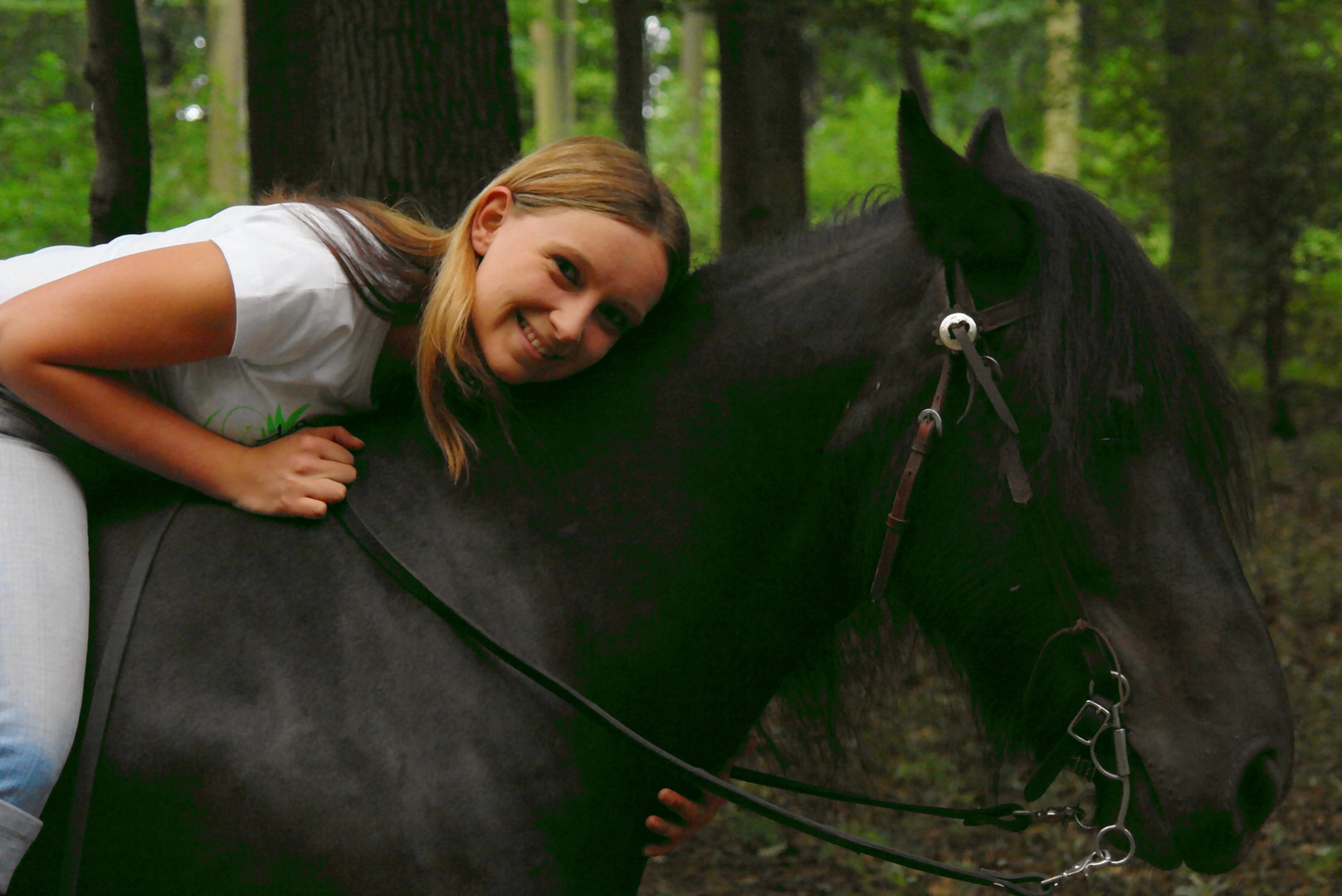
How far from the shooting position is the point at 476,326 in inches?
82.7

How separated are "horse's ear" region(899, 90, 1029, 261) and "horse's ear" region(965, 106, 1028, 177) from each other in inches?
2.5

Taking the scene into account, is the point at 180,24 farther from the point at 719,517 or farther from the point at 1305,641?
the point at 719,517

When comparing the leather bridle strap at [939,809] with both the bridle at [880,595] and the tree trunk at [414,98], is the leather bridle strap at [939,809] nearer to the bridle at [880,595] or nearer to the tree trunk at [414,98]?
the bridle at [880,595]

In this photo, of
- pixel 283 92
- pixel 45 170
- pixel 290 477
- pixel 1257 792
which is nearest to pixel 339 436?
pixel 290 477

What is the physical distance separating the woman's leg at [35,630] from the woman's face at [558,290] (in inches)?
30.3

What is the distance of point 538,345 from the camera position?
205 cm

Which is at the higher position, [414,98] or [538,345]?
[414,98]

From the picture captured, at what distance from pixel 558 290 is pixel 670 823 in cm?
97

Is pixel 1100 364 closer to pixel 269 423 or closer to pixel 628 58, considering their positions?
pixel 269 423

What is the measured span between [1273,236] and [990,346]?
10.8 m

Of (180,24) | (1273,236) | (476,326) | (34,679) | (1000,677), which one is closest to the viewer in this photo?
(34,679)

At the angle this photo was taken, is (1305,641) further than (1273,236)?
No

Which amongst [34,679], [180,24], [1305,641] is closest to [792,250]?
[34,679]

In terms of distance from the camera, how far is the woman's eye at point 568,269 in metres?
2.09
